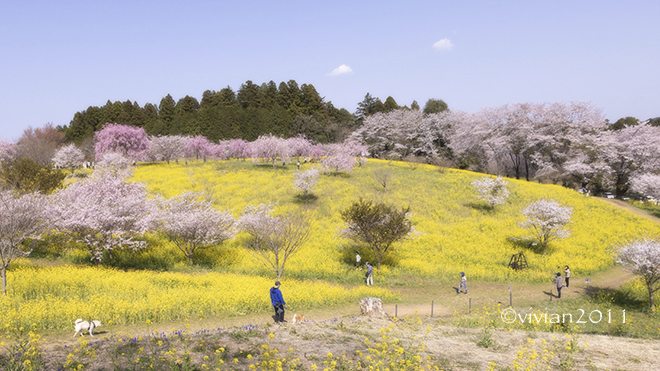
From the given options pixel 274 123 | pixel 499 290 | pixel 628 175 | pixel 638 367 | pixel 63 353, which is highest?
pixel 274 123

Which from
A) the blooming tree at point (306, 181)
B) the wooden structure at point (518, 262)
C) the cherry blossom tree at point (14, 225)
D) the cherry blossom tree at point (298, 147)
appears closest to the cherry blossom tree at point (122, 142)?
the cherry blossom tree at point (298, 147)

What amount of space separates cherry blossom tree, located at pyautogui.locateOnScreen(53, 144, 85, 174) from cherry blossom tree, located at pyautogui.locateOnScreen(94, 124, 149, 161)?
289 centimetres

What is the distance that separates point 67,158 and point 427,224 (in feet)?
183

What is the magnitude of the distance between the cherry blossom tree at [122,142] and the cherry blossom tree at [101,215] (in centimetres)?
3562

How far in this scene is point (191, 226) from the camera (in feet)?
70.6

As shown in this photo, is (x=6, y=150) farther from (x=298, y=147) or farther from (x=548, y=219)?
(x=548, y=219)

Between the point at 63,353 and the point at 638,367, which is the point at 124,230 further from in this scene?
the point at 638,367

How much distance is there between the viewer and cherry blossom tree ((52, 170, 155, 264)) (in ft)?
63.3

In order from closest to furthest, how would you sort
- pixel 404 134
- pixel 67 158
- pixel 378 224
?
pixel 378 224 < pixel 67 158 < pixel 404 134

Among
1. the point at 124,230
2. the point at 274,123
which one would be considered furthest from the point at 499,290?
the point at 274,123

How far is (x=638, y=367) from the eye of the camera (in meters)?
8.41

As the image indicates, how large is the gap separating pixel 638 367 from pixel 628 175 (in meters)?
56.5

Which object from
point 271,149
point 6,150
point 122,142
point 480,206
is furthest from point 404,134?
point 6,150

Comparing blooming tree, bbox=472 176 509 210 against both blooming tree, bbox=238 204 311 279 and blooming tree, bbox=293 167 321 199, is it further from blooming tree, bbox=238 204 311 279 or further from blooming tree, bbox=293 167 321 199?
blooming tree, bbox=238 204 311 279
